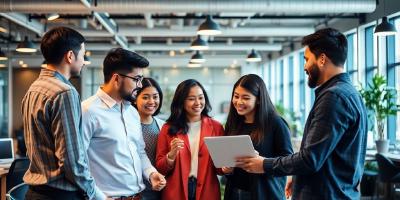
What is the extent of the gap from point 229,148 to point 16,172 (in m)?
3.25

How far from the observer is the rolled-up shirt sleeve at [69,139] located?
2053mm

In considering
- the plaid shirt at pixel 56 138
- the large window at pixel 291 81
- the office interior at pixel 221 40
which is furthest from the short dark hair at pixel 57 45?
the large window at pixel 291 81

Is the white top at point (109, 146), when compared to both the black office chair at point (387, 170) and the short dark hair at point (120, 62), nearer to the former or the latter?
the short dark hair at point (120, 62)

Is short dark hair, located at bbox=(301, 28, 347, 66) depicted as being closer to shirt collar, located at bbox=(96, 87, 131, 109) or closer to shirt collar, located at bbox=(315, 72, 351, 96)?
shirt collar, located at bbox=(315, 72, 351, 96)

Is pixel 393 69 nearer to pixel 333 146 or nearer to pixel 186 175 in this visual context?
pixel 186 175

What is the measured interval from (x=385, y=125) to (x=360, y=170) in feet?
21.3

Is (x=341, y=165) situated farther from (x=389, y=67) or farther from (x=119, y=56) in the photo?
(x=389, y=67)

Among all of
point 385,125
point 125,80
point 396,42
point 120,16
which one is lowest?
point 385,125

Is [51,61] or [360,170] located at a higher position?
[51,61]

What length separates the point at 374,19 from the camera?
28.5 feet

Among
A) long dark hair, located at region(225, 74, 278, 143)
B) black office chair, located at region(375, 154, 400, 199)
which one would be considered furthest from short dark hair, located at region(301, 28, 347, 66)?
black office chair, located at region(375, 154, 400, 199)

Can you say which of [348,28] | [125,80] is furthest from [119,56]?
[348,28]

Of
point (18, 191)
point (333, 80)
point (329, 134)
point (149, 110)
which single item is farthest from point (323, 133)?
point (18, 191)

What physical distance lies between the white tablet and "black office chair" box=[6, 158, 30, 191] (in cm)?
296
